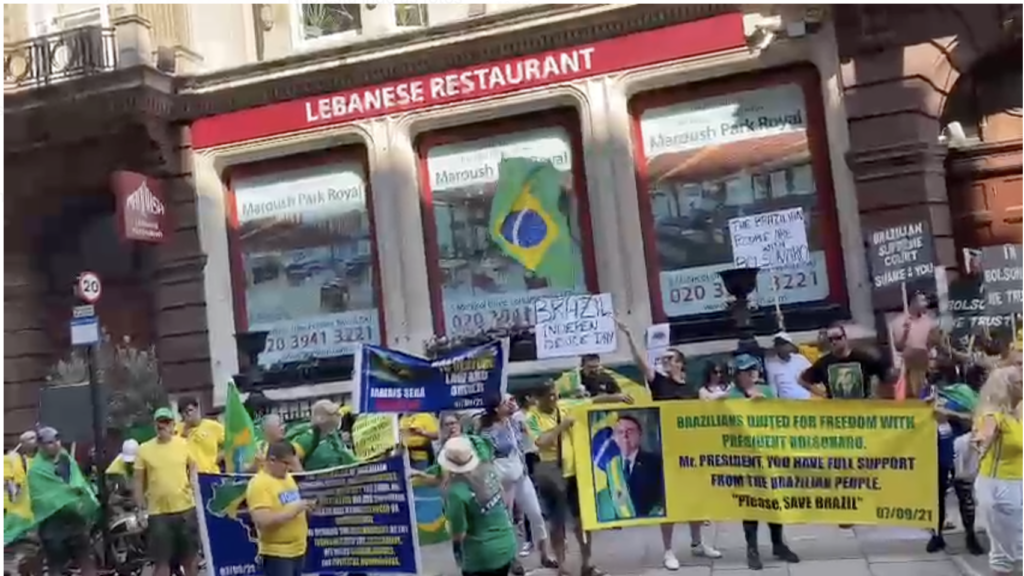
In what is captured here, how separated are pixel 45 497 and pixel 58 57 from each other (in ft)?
22.1

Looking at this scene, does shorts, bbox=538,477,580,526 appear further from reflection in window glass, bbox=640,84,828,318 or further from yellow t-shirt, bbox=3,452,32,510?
reflection in window glass, bbox=640,84,828,318

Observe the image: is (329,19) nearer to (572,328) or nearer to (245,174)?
(245,174)

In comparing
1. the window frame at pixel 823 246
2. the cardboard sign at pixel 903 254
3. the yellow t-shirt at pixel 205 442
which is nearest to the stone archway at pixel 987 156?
the window frame at pixel 823 246

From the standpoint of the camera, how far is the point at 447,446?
631 centimetres

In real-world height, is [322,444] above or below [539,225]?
below

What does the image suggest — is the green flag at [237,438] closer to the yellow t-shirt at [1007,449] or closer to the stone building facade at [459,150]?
the stone building facade at [459,150]

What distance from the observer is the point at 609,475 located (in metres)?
7.74

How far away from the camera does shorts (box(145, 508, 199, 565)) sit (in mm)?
8523

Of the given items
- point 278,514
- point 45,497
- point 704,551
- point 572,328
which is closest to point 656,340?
point 572,328

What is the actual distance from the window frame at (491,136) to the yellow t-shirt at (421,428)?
3780 mm

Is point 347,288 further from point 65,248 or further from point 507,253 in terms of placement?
point 65,248

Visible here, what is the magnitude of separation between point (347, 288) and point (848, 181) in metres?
5.98

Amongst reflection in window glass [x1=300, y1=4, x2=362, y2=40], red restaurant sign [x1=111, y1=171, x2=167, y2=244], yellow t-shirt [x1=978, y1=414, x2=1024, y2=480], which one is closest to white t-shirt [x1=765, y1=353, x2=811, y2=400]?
→ yellow t-shirt [x1=978, y1=414, x2=1024, y2=480]

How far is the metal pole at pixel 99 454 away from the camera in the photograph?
32.3 ft
